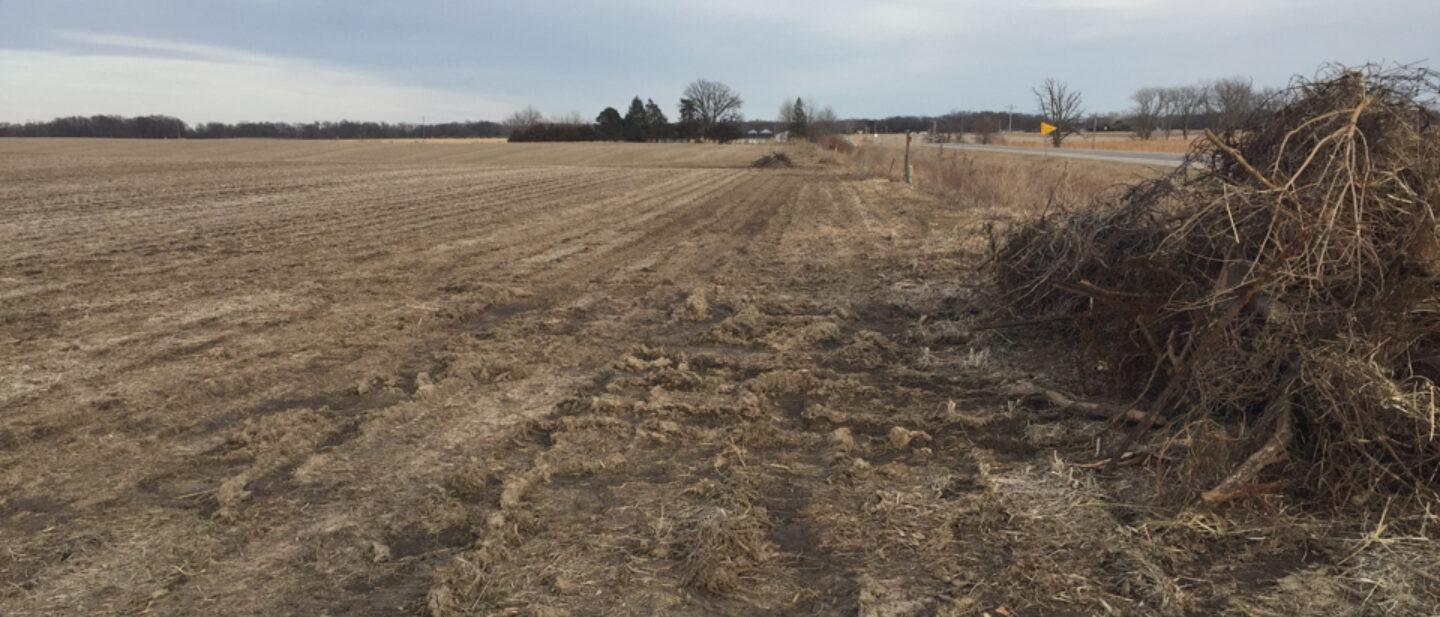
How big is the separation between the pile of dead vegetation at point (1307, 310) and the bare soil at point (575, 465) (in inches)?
12.5

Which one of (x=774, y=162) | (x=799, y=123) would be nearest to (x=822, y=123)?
(x=799, y=123)

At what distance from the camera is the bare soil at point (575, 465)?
2908mm

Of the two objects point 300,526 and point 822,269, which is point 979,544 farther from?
point 822,269

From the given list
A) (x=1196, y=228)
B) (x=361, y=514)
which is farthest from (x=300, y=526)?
(x=1196, y=228)

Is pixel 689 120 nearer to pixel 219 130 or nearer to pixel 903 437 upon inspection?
pixel 219 130

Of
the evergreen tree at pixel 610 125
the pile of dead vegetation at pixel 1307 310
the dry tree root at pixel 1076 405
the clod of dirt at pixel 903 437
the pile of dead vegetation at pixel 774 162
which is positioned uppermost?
the evergreen tree at pixel 610 125

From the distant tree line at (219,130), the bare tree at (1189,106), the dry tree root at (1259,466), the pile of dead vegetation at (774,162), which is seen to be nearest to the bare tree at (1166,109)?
the bare tree at (1189,106)

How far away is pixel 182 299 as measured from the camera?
25.0 ft

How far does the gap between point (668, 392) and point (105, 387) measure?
366 cm

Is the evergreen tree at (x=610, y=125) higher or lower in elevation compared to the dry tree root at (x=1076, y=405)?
higher

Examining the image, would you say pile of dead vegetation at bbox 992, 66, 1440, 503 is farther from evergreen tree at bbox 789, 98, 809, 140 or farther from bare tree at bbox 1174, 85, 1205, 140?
evergreen tree at bbox 789, 98, 809, 140

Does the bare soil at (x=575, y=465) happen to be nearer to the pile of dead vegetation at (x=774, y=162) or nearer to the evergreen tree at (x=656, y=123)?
the pile of dead vegetation at (x=774, y=162)

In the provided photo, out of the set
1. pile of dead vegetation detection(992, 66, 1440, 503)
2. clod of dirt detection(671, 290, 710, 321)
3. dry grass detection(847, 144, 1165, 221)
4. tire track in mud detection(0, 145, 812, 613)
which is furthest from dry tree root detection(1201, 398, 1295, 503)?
dry grass detection(847, 144, 1165, 221)

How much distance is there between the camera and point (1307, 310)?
366 cm
